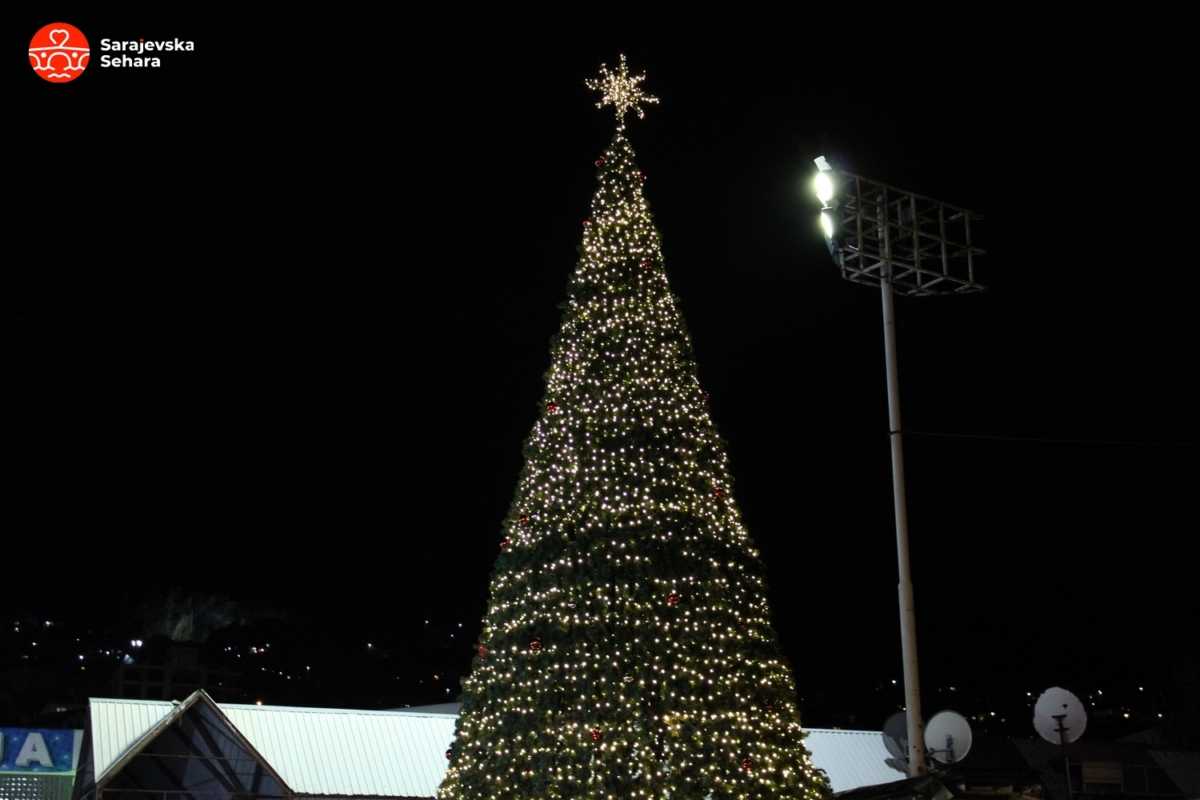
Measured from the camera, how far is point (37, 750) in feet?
82.5

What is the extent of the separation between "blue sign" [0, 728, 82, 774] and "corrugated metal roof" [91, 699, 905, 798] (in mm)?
3836

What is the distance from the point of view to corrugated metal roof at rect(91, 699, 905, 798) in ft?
71.5

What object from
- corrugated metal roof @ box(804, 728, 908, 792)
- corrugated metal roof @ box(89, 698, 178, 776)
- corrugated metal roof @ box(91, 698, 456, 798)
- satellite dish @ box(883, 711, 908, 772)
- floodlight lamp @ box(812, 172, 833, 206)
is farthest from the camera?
corrugated metal roof @ box(804, 728, 908, 792)

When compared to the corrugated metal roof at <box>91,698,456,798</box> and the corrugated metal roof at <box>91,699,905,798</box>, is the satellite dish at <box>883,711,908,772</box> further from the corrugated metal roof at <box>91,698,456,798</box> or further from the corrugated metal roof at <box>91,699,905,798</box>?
the corrugated metal roof at <box>91,698,456,798</box>

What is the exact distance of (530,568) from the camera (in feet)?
40.7

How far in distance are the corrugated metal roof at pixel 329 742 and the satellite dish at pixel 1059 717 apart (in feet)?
26.5

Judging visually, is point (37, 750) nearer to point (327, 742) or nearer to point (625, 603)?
point (327, 742)

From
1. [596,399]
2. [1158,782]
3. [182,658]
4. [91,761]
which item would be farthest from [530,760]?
[182,658]

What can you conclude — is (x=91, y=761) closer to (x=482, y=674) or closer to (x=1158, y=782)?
(x=482, y=674)

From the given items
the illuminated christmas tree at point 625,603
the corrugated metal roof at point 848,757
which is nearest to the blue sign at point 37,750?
the corrugated metal roof at point 848,757

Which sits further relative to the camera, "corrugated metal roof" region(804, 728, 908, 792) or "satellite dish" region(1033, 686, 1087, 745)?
"corrugated metal roof" region(804, 728, 908, 792)

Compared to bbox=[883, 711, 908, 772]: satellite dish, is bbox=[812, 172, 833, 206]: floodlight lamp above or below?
above

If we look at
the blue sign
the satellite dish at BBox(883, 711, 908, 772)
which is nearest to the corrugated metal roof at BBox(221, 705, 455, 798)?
the blue sign

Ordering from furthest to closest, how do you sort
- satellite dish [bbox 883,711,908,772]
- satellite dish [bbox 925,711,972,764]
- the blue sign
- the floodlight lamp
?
the blue sign → the floodlight lamp → satellite dish [bbox 883,711,908,772] → satellite dish [bbox 925,711,972,764]
